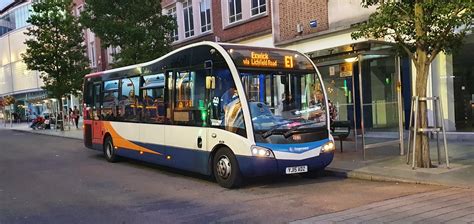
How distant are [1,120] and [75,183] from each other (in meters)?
68.0

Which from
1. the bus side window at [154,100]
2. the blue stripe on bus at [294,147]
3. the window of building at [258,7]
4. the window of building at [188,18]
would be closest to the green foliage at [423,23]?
the blue stripe on bus at [294,147]

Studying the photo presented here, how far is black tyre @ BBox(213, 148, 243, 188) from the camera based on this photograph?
8945 millimetres

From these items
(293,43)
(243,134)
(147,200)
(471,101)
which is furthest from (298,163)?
(293,43)

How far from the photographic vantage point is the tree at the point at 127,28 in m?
19.5

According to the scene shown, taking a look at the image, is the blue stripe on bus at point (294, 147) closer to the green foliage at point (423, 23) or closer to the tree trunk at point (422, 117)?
the tree trunk at point (422, 117)

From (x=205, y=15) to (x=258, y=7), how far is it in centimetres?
503

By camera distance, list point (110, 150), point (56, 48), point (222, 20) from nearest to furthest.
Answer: point (110, 150)
point (222, 20)
point (56, 48)

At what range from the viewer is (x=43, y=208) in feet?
26.0

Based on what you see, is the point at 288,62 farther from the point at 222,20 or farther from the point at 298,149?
the point at 222,20

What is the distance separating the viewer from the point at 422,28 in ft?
31.0

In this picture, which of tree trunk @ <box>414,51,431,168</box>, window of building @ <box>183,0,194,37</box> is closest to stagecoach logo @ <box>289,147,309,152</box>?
tree trunk @ <box>414,51,431,168</box>

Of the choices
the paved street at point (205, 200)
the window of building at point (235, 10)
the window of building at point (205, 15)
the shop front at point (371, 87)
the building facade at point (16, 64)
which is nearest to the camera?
the paved street at point (205, 200)

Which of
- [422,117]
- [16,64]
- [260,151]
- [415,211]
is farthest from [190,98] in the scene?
[16,64]

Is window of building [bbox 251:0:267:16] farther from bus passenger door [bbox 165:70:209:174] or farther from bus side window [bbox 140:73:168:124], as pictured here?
bus passenger door [bbox 165:70:209:174]
